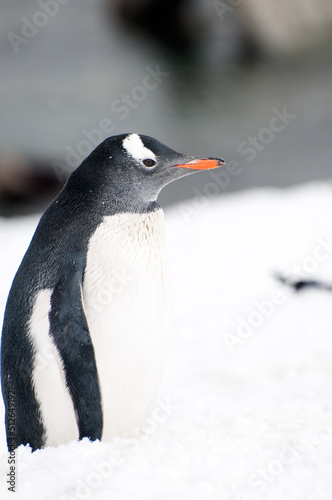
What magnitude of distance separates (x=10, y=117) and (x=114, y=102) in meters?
1.09

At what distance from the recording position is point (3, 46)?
1011 centimetres

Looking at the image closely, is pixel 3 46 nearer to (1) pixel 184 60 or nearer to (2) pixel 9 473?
(1) pixel 184 60

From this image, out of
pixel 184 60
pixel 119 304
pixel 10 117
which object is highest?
pixel 119 304

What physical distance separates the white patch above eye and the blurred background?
2.59m

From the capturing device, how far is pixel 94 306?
1.36 metres

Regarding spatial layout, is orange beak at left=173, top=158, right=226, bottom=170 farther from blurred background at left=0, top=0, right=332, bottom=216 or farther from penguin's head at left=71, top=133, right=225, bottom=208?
blurred background at left=0, top=0, right=332, bottom=216

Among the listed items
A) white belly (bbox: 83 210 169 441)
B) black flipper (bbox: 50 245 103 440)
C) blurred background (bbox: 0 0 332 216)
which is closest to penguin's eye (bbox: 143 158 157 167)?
white belly (bbox: 83 210 169 441)

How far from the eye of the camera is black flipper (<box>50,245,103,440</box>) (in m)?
1.29

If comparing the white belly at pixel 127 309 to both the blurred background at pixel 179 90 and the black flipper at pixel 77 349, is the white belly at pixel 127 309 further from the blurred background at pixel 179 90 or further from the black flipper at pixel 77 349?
the blurred background at pixel 179 90

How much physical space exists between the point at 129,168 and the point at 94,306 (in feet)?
0.98

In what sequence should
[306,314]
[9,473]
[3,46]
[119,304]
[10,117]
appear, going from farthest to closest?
[3,46] → [10,117] → [306,314] → [119,304] → [9,473]

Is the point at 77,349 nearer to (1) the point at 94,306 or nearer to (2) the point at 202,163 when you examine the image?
(1) the point at 94,306

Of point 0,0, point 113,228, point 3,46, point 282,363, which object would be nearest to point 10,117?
point 3,46

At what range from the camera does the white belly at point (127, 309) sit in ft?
4.46
